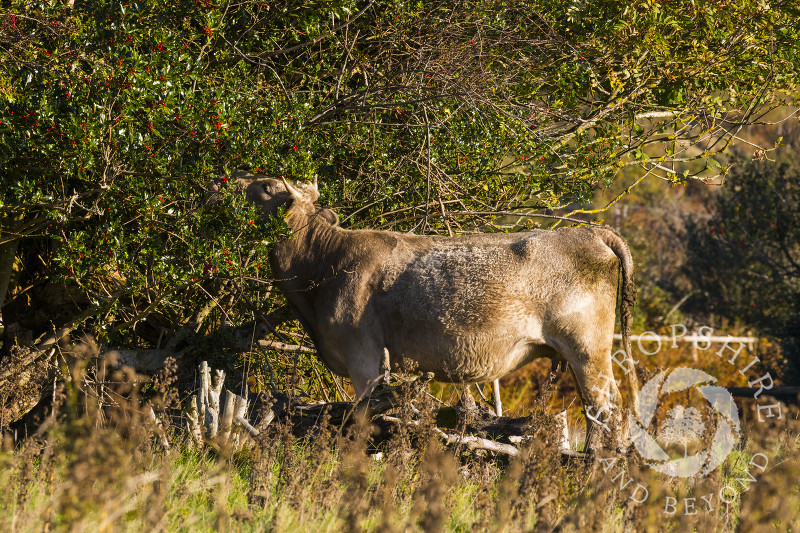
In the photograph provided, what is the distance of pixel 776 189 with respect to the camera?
19000 mm

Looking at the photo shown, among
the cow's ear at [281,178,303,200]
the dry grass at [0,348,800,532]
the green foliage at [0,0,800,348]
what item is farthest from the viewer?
the cow's ear at [281,178,303,200]

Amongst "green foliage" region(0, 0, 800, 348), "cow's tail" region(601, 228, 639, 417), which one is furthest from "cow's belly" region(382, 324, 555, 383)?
"green foliage" region(0, 0, 800, 348)

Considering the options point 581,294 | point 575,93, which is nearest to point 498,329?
point 581,294

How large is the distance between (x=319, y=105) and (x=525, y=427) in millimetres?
3519

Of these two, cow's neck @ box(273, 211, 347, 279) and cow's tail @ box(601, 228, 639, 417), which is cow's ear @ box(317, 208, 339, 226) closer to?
cow's neck @ box(273, 211, 347, 279)

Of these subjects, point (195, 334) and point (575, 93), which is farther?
point (575, 93)

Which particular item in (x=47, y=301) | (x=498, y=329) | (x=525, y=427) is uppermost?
(x=47, y=301)

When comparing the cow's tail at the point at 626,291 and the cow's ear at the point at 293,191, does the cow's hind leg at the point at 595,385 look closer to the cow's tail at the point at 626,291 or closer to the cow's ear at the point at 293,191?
the cow's tail at the point at 626,291

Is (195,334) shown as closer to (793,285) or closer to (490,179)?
(490,179)

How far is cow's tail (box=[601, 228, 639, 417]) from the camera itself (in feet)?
23.0

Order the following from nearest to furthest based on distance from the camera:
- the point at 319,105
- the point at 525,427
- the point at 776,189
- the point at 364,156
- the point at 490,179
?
the point at 525,427
the point at 319,105
the point at 364,156
the point at 490,179
the point at 776,189

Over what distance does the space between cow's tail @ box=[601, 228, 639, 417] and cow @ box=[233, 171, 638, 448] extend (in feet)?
0.04

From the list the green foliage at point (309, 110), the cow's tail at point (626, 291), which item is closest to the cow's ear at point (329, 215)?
the green foliage at point (309, 110)

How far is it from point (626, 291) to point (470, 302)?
4.84 ft
